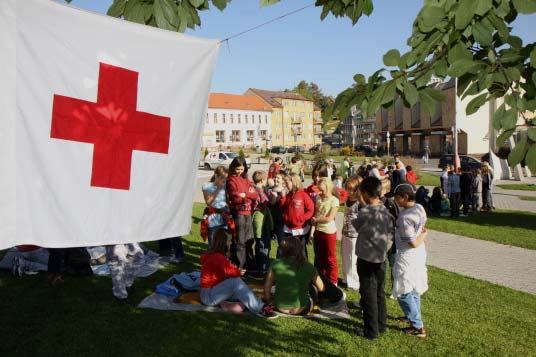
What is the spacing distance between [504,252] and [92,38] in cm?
961

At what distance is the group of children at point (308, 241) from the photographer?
16.1 ft

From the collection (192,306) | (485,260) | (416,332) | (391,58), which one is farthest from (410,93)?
(485,260)

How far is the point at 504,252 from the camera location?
930cm

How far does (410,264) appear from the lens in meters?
4.95

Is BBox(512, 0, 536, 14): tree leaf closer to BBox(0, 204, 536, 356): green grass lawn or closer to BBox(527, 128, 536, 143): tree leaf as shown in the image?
BBox(527, 128, 536, 143): tree leaf

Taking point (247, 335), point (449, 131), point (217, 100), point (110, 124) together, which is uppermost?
point (217, 100)

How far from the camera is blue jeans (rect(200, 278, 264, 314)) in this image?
5.67m

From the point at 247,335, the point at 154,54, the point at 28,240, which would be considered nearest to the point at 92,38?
the point at 154,54

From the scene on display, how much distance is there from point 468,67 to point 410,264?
348cm

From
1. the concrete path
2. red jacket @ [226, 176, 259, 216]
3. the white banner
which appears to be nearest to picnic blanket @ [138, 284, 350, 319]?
red jacket @ [226, 176, 259, 216]

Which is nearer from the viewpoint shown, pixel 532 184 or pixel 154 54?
pixel 154 54

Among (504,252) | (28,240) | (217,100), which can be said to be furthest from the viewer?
(217,100)

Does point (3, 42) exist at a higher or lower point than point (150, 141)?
higher

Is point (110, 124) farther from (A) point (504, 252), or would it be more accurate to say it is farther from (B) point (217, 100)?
(B) point (217, 100)
